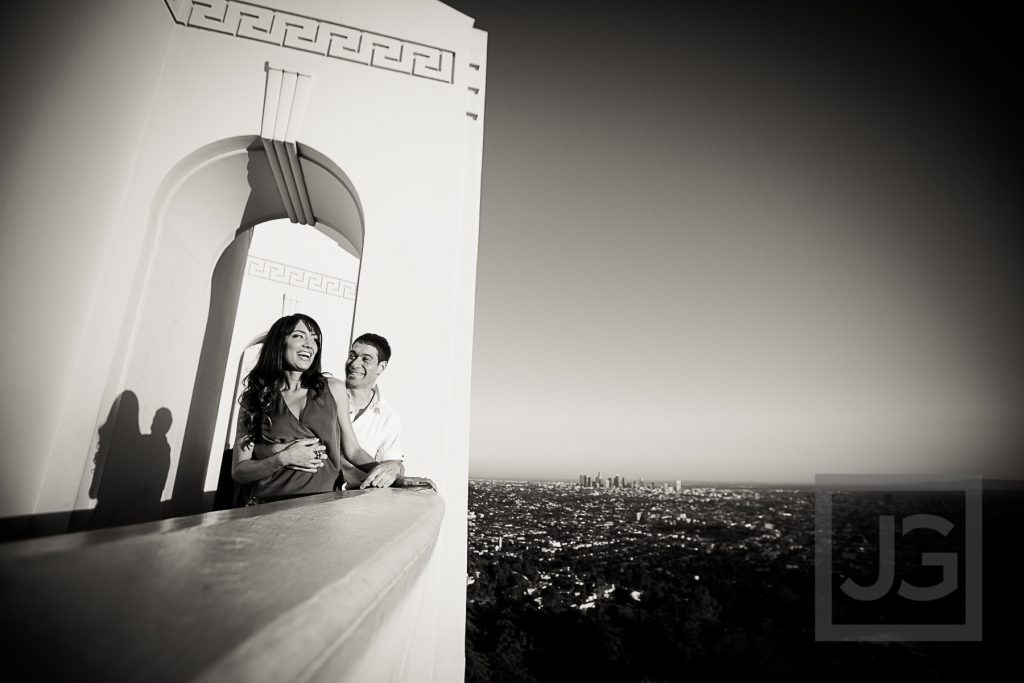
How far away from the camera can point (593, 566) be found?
1429cm

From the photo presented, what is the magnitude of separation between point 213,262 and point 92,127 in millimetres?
1591

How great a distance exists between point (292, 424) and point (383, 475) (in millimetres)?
434

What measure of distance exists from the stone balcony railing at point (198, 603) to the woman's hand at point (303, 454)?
142 cm

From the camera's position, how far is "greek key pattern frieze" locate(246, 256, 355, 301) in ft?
20.6

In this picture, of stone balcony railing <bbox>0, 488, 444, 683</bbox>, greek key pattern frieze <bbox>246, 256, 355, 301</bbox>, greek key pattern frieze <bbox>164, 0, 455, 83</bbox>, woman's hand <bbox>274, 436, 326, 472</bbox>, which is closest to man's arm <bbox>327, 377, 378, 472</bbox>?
woman's hand <bbox>274, 436, 326, 472</bbox>

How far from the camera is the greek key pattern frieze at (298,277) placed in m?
6.29

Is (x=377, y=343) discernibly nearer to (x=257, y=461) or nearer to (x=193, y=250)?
(x=257, y=461)

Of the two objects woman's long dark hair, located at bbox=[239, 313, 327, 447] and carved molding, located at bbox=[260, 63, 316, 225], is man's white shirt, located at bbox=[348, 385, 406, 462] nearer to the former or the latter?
woman's long dark hair, located at bbox=[239, 313, 327, 447]

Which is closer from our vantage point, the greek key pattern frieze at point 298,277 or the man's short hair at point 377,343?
the man's short hair at point 377,343

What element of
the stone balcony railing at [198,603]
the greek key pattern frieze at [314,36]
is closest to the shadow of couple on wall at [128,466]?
the greek key pattern frieze at [314,36]

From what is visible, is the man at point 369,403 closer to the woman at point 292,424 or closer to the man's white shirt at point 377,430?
the man's white shirt at point 377,430

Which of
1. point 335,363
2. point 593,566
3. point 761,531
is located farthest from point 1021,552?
point 335,363

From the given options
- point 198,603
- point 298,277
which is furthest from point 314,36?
point 198,603

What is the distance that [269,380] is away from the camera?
6.20ft
